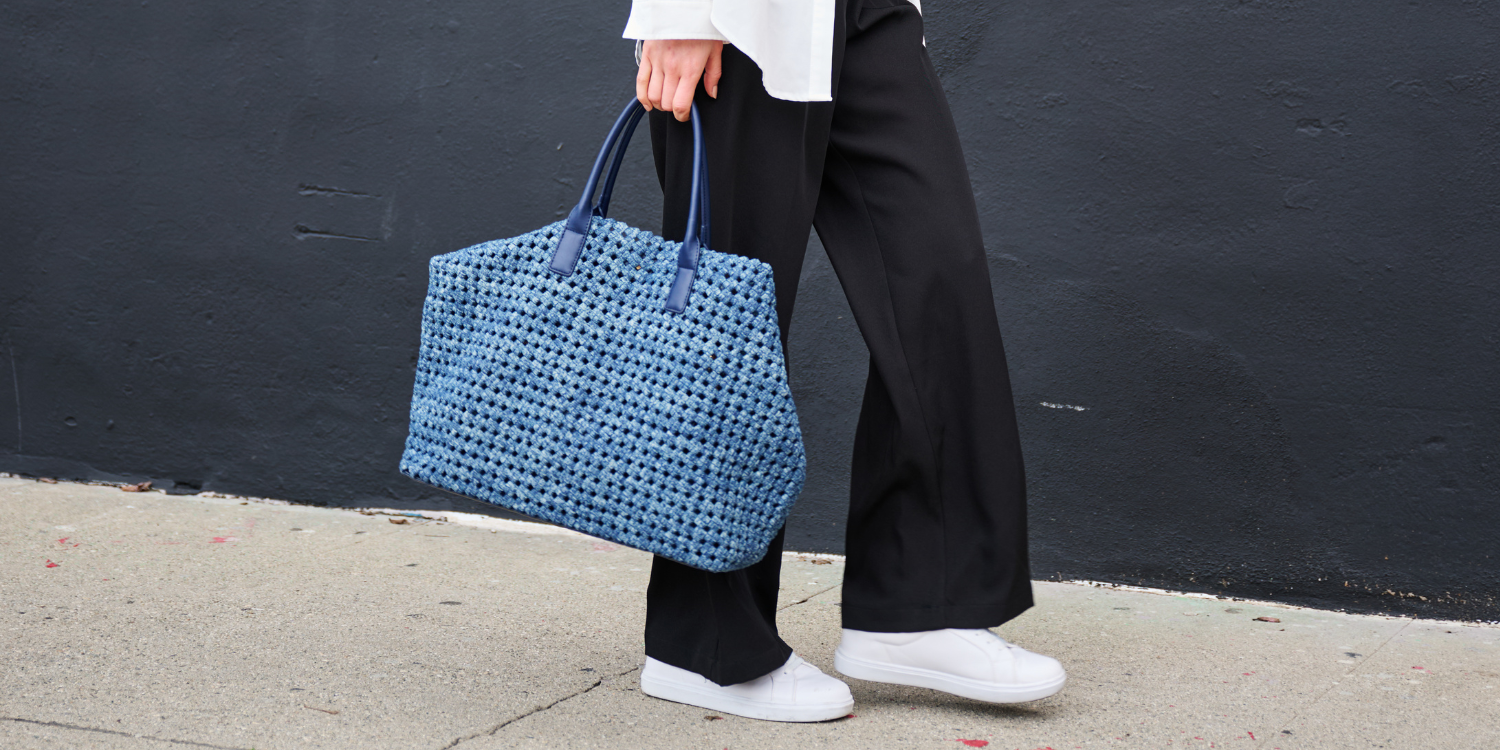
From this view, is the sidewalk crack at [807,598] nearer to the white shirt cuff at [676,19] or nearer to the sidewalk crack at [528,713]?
the sidewalk crack at [528,713]

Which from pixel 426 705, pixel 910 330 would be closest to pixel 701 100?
pixel 910 330

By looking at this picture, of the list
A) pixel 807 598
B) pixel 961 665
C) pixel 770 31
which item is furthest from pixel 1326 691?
pixel 770 31

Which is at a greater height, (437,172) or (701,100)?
(701,100)

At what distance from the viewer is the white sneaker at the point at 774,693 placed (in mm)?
1739

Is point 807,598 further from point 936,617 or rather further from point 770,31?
point 770,31

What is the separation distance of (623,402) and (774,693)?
1.73ft

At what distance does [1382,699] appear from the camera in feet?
6.18

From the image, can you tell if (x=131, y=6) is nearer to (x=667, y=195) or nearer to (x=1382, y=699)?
(x=667, y=195)

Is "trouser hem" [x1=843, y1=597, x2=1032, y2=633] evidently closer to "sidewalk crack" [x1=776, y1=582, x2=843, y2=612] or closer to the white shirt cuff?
"sidewalk crack" [x1=776, y1=582, x2=843, y2=612]

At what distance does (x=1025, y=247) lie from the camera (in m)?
2.64

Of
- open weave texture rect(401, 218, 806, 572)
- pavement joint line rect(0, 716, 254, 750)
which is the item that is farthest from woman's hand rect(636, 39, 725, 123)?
pavement joint line rect(0, 716, 254, 750)

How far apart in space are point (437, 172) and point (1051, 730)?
2.13 metres

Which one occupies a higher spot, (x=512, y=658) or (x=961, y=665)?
(x=961, y=665)

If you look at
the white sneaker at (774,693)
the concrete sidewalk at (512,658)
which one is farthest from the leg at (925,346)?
the concrete sidewalk at (512,658)
